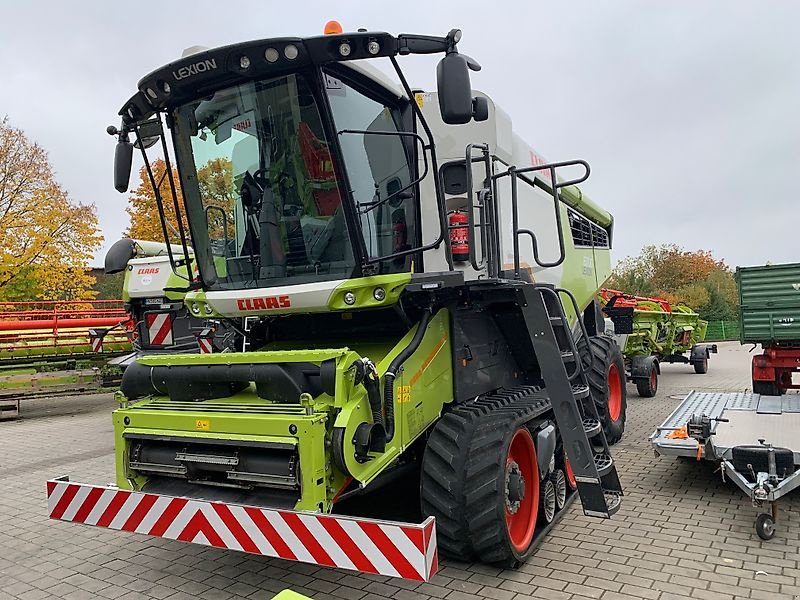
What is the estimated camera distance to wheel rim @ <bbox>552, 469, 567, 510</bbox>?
→ 5.15 metres

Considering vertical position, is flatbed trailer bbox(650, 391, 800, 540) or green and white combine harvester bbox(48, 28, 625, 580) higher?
green and white combine harvester bbox(48, 28, 625, 580)

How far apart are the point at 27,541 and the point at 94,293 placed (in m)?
16.4

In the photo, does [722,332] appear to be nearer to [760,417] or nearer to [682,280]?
[682,280]

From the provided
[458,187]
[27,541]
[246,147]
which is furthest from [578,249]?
[27,541]

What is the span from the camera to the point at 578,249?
7785 mm

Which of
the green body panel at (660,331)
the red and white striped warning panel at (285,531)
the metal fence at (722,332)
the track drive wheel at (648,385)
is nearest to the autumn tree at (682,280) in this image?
the metal fence at (722,332)

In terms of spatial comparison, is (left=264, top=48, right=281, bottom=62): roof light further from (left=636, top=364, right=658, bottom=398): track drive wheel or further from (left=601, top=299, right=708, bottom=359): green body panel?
(left=601, top=299, right=708, bottom=359): green body panel

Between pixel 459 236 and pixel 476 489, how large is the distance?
1754 mm

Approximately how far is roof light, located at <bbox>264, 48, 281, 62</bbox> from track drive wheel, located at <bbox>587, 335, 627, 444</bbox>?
498cm

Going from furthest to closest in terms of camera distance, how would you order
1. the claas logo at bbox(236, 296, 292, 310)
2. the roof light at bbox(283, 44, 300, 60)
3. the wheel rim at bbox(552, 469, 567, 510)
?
the wheel rim at bbox(552, 469, 567, 510) → the claas logo at bbox(236, 296, 292, 310) → the roof light at bbox(283, 44, 300, 60)

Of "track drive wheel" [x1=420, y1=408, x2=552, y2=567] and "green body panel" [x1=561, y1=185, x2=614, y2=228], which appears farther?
"green body panel" [x1=561, y1=185, x2=614, y2=228]

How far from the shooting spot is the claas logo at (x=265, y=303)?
4.27m

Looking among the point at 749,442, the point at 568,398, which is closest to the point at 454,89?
the point at 568,398

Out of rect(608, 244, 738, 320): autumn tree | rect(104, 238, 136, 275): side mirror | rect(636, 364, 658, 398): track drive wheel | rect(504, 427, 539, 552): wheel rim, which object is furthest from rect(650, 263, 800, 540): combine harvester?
rect(608, 244, 738, 320): autumn tree
